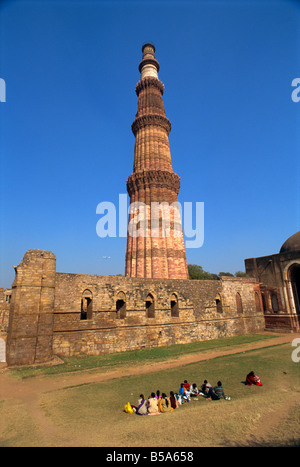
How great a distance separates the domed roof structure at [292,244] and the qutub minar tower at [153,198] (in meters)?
8.30

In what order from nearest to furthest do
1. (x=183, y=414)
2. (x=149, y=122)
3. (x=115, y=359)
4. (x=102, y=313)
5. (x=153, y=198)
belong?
(x=183, y=414)
(x=115, y=359)
(x=102, y=313)
(x=153, y=198)
(x=149, y=122)

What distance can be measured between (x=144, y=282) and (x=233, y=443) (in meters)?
10.6

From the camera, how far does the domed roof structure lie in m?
19.1

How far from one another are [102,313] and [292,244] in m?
15.7

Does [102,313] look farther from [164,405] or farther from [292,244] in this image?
[292,244]


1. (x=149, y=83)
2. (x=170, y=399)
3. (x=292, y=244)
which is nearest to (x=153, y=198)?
(x=292, y=244)

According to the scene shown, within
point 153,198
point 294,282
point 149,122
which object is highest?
point 149,122

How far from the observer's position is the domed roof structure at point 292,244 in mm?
19141

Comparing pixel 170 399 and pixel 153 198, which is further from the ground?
pixel 153 198

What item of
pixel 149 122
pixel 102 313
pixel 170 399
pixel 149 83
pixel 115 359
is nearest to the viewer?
pixel 170 399

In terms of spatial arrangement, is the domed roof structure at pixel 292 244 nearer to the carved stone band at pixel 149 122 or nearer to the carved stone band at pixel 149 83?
the carved stone band at pixel 149 122

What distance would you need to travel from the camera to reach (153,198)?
21.4 metres

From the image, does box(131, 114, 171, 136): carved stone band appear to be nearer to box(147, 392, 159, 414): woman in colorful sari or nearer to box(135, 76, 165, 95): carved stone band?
box(135, 76, 165, 95): carved stone band

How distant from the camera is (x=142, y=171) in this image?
22.0 meters
